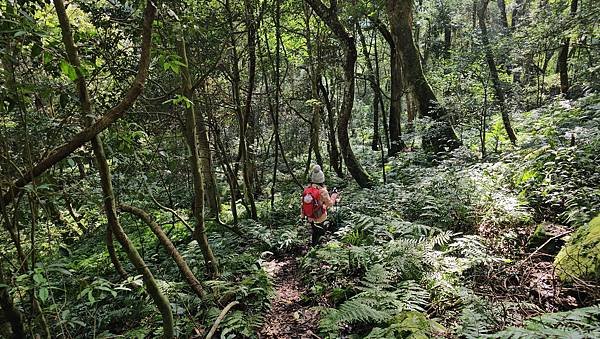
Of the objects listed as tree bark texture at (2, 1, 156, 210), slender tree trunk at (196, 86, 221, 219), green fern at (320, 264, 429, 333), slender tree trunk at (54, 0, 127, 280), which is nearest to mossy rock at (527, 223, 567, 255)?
green fern at (320, 264, 429, 333)

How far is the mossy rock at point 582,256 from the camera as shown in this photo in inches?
155

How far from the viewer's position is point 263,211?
36.8 feet

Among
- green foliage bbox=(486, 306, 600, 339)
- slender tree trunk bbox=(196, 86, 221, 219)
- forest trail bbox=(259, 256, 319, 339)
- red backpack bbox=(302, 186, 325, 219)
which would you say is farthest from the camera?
slender tree trunk bbox=(196, 86, 221, 219)

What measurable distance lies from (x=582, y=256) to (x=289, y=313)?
141 inches

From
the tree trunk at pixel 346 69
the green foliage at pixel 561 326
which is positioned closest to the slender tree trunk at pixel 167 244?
the green foliage at pixel 561 326

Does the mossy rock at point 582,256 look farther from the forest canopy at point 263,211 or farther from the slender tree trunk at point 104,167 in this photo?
the slender tree trunk at point 104,167

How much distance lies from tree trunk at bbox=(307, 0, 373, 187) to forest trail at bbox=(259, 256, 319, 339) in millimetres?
4591

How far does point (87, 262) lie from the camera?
323 inches

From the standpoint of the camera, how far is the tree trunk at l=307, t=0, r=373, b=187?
9938mm

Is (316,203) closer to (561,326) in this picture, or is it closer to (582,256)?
(582,256)

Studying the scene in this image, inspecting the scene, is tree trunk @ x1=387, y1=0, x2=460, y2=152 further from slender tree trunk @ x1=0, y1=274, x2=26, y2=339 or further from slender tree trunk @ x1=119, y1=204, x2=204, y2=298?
slender tree trunk @ x1=0, y1=274, x2=26, y2=339

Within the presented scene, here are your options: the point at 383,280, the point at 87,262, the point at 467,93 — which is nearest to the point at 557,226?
the point at 383,280

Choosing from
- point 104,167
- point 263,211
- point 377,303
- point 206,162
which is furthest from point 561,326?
point 263,211

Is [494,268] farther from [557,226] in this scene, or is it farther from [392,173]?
[392,173]
